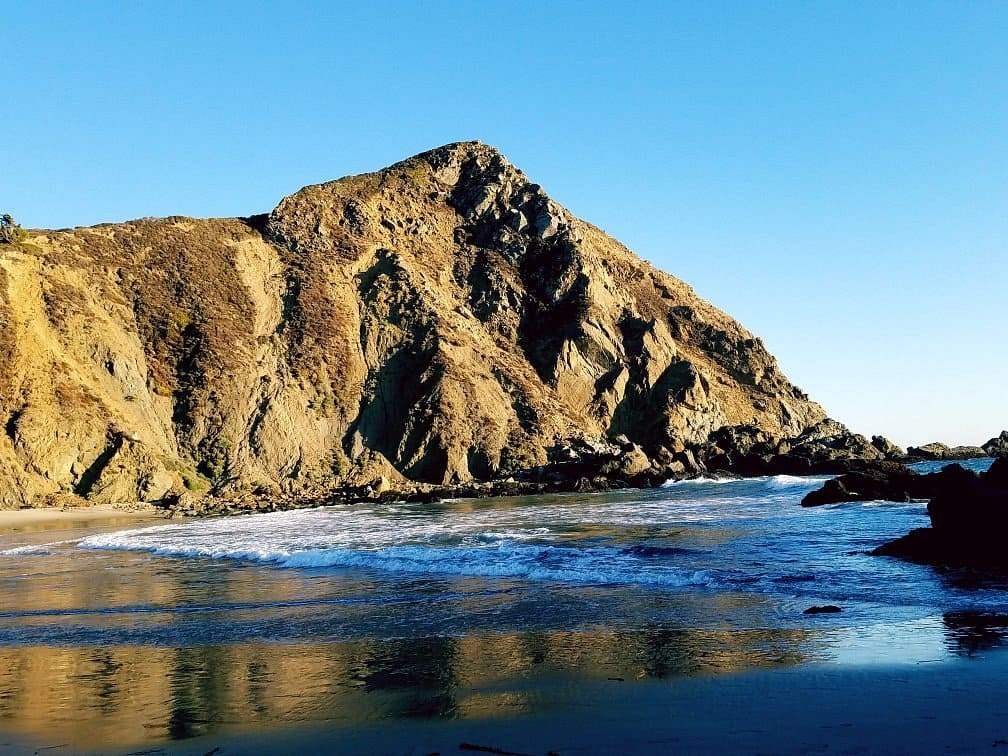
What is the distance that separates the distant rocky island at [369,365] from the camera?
4900cm

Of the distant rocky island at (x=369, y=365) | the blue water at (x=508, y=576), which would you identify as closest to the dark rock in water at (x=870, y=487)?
the blue water at (x=508, y=576)

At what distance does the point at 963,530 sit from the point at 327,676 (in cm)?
1428

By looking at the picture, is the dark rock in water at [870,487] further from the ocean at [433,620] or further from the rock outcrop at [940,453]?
the rock outcrop at [940,453]

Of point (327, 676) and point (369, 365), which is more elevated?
point (369, 365)

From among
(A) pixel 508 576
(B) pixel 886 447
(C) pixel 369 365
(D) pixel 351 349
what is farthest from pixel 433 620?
(B) pixel 886 447

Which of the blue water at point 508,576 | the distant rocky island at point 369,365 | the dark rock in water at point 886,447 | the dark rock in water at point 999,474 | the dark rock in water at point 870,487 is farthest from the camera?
the dark rock in water at point 886,447

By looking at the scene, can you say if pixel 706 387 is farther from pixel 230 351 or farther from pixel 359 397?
pixel 230 351

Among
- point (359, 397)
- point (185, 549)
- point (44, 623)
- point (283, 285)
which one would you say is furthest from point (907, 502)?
point (283, 285)

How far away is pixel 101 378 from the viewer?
51656 mm

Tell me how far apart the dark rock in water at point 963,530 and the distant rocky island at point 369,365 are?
35.0m

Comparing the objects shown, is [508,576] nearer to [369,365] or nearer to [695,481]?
[695,481]

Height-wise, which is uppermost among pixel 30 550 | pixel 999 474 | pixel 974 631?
pixel 999 474

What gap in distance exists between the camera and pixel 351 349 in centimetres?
6444

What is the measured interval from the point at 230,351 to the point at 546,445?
26.3 meters
